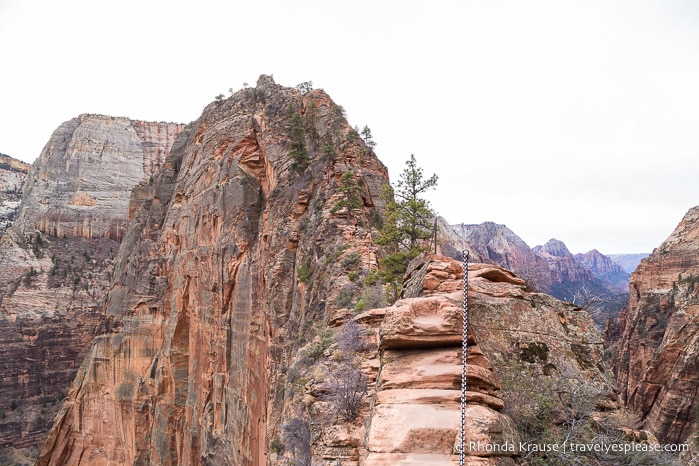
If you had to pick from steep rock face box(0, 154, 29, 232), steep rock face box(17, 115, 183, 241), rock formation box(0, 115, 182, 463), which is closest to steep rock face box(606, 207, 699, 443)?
rock formation box(0, 115, 182, 463)

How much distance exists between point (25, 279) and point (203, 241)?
202ft

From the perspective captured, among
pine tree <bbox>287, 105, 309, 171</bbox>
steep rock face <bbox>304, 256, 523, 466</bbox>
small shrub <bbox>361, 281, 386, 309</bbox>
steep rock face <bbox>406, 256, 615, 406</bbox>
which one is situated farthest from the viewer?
pine tree <bbox>287, 105, 309, 171</bbox>

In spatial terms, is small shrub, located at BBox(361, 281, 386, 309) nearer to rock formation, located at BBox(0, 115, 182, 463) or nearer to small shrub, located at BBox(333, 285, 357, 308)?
small shrub, located at BBox(333, 285, 357, 308)

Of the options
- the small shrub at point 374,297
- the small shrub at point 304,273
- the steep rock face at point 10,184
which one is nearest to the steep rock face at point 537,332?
the small shrub at point 374,297

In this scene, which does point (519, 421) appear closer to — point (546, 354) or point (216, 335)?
point (546, 354)

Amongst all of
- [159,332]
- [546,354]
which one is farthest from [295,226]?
[159,332]

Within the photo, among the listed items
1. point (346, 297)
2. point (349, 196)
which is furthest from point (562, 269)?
point (346, 297)

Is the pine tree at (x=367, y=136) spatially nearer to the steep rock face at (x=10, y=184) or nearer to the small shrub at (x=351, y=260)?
the small shrub at (x=351, y=260)

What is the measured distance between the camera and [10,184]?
110688 millimetres

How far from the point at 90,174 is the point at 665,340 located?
97094 mm

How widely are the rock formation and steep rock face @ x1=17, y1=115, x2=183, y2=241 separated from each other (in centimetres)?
18

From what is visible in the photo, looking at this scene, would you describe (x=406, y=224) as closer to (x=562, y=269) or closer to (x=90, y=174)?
(x=90, y=174)

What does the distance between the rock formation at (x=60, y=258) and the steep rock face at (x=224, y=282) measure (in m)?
31.3

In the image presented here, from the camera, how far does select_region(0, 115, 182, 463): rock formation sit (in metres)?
71.4
